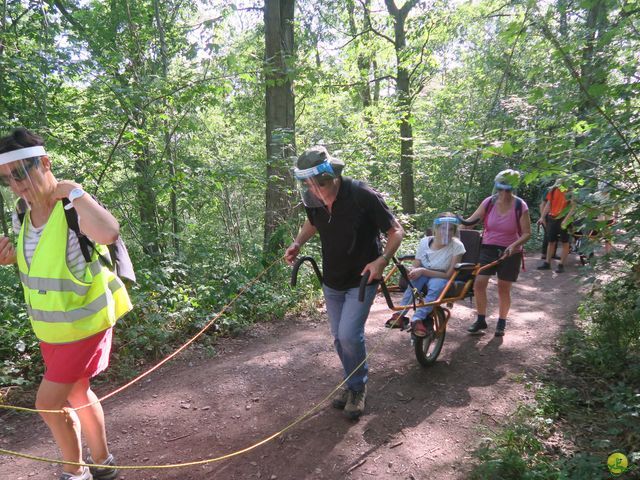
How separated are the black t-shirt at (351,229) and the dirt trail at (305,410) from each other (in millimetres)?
1294

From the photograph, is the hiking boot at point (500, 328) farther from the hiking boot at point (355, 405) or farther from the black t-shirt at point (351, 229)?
the black t-shirt at point (351, 229)

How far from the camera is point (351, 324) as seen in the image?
3283 mm

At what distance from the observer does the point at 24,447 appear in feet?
11.1

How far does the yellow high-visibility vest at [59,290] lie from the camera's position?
7.48ft

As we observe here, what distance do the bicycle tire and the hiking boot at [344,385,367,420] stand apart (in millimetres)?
931

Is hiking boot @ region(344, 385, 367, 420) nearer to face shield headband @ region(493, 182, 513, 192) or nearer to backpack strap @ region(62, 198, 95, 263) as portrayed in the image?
backpack strap @ region(62, 198, 95, 263)

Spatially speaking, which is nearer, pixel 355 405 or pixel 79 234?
pixel 79 234

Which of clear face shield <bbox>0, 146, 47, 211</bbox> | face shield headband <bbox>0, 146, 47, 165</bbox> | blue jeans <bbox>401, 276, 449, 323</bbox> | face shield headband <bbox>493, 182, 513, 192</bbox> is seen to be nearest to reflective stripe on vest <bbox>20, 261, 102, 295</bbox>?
clear face shield <bbox>0, 146, 47, 211</bbox>

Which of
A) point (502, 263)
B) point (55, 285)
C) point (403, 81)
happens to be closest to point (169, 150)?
point (55, 285)

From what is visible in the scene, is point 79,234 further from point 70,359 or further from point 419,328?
point 419,328

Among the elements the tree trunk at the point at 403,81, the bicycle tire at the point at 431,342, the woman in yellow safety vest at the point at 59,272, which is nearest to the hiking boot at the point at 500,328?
the bicycle tire at the point at 431,342

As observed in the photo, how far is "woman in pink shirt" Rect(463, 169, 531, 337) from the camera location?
5.11m

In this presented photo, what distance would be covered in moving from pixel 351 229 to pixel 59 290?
6.46 feet

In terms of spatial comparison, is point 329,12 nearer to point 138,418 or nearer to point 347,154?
point 347,154
